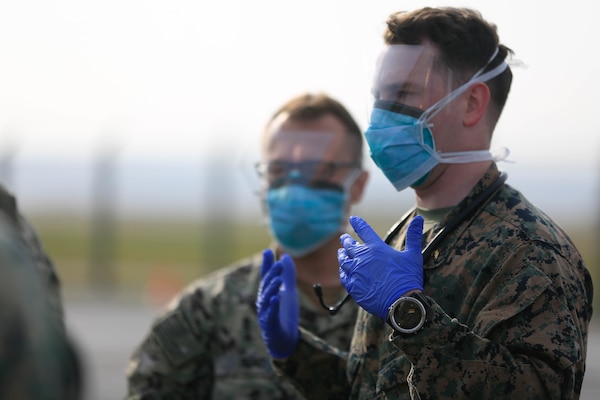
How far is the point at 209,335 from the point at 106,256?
14.3m

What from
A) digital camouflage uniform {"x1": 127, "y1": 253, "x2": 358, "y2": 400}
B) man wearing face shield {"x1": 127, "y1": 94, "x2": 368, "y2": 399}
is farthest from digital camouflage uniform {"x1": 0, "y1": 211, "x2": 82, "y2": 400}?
digital camouflage uniform {"x1": 127, "y1": 253, "x2": 358, "y2": 400}

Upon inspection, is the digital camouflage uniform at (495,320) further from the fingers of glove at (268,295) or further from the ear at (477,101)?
the fingers of glove at (268,295)

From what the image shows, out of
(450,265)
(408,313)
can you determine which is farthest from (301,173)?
(408,313)

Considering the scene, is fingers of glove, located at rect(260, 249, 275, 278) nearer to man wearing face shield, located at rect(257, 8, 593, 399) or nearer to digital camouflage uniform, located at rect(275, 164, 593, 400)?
man wearing face shield, located at rect(257, 8, 593, 399)

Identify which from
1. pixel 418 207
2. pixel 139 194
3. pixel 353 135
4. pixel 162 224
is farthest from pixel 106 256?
pixel 139 194

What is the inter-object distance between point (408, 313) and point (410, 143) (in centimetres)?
66

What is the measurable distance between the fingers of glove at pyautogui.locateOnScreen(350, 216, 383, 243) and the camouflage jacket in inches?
40.2

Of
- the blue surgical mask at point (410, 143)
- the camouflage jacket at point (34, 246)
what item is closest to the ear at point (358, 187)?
the blue surgical mask at point (410, 143)

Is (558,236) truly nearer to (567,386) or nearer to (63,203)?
(567,386)

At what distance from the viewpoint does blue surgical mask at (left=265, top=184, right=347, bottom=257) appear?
4.36 meters

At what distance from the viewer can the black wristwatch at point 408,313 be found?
2676 mm

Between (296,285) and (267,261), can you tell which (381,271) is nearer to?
(267,261)

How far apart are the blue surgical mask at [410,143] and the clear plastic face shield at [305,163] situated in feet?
4.19

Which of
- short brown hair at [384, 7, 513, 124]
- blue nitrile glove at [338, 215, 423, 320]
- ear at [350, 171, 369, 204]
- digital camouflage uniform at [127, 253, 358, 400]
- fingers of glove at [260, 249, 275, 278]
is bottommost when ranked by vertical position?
digital camouflage uniform at [127, 253, 358, 400]
